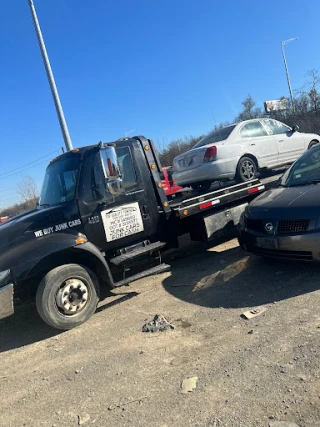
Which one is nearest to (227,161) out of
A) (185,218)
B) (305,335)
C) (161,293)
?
(185,218)

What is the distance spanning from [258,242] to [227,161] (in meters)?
2.96

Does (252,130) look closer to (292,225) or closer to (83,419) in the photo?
(292,225)

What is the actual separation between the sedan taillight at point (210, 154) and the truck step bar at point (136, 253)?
2.61m

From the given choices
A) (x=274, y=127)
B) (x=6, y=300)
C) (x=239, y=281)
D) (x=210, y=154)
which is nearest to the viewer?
(x=6, y=300)

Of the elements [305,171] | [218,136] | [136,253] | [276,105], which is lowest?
[136,253]

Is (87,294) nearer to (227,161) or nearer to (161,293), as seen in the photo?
(161,293)

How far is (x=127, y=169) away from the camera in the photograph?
5.38 meters

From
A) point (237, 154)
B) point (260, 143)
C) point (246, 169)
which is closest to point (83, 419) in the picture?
point (237, 154)

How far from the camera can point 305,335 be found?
328 cm

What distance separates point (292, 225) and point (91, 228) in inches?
106

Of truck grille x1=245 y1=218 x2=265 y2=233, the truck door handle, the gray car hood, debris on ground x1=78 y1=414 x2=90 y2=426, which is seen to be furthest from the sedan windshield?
debris on ground x1=78 y1=414 x2=90 y2=426

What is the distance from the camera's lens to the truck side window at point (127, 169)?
5.32m

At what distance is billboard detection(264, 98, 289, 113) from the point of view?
→ 3325cm

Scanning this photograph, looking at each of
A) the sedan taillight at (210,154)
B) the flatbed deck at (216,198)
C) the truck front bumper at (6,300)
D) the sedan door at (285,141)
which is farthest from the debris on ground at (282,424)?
the sedan door at (285,141)
